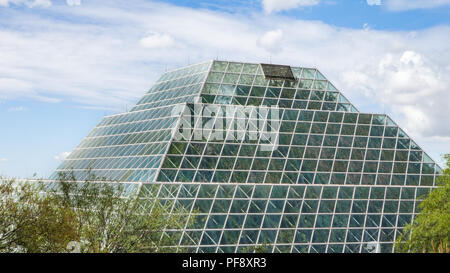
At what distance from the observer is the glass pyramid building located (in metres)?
53.5

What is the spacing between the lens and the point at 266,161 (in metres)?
63.8

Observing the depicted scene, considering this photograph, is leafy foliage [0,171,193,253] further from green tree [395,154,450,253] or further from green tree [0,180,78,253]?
green tree [395,154,450,253]

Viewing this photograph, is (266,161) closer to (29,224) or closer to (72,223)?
(72,223)

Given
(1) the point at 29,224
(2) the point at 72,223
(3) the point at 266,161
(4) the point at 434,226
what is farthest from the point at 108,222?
(3) the point at 266,161

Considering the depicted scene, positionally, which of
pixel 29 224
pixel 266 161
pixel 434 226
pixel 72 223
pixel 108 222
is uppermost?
pixel 29 224

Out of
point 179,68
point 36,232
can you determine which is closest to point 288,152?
point 179,68

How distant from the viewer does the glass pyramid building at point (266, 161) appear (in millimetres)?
53500

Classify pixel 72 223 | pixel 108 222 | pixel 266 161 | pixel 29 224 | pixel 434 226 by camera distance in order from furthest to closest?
pixel 266 161, pixel 434 226, pixel 108 222, pixel 72 223, pixel 29 224

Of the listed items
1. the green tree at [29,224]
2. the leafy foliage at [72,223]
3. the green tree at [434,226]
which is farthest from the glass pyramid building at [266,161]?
the green tree at [29,224]

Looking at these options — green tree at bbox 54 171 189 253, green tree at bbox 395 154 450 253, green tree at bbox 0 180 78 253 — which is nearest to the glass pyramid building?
green tree at bbox 54 171 189 253

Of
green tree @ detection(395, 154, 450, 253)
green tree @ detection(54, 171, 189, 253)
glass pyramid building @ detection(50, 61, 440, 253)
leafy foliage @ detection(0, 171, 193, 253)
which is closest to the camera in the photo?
leafy foliage @ detection(0, 171, 193, 253)

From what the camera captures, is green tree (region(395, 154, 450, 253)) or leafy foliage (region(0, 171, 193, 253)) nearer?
leafy foliage (region(0, 171, 193, 253))

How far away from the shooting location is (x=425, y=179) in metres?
69.9
